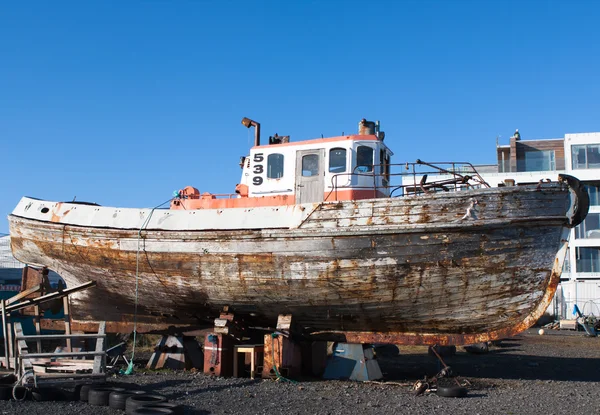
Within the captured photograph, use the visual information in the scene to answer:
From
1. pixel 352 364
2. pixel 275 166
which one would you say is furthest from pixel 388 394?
pixel 275 166

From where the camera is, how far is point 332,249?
10094 mm

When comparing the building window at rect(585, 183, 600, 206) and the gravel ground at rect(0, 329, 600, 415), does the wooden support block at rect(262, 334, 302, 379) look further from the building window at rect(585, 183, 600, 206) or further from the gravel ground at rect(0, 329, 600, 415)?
the building window at rect(585, 183, 600, 206)

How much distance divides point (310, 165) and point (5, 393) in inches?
255

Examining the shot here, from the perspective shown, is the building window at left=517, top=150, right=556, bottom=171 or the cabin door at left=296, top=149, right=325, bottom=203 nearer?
the cabin door at left=296, top=149, right=325, bottom=203

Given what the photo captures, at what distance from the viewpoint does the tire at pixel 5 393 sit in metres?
7.89

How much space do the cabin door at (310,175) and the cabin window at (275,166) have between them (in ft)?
1.27

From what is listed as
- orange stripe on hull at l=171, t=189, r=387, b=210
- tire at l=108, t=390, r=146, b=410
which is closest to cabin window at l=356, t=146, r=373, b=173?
orange stripe on hull at l=171, t=189, r=387, b=210

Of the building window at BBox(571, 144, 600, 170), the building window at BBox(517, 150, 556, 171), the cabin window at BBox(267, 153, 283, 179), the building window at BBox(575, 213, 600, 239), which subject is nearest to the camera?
the cabin window at BBox(267, 153, 283, 179)

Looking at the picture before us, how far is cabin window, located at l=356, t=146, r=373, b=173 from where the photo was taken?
444 inches

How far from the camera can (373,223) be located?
986cm

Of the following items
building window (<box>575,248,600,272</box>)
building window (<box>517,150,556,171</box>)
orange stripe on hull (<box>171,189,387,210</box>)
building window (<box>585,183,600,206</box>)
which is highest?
building window (<box>517,150,556,171</box>)

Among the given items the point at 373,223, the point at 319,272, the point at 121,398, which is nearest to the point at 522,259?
the point at 373,223

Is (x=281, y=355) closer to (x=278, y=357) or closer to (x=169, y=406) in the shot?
(x=278, y=357)

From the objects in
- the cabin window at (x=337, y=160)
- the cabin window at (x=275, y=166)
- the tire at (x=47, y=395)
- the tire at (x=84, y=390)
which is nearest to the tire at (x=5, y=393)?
the tire at (x=47, y=395)
